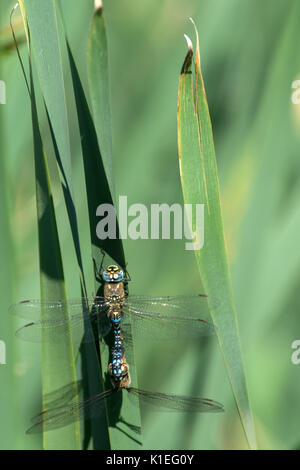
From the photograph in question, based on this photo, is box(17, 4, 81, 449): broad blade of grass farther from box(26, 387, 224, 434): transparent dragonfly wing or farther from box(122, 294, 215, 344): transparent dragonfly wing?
box(122, 294, 215, 344): transparent dragonfly wing

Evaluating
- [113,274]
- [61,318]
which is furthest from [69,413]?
[113,274]

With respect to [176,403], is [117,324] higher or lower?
higher

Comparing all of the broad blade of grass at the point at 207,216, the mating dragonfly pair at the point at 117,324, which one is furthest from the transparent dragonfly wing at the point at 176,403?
the broad blade of grass at the point at 207,216

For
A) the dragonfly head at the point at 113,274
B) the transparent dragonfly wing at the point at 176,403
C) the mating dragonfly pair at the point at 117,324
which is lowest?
the transparent dragonfly wing at the point at 176,403

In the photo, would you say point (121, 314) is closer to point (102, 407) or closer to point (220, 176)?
point (102, 407)

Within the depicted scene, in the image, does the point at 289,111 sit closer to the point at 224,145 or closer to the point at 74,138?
the point at 224,145

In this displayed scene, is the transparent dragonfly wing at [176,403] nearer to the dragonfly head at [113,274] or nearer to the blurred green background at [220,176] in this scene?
the blurred green background at [220,176]
